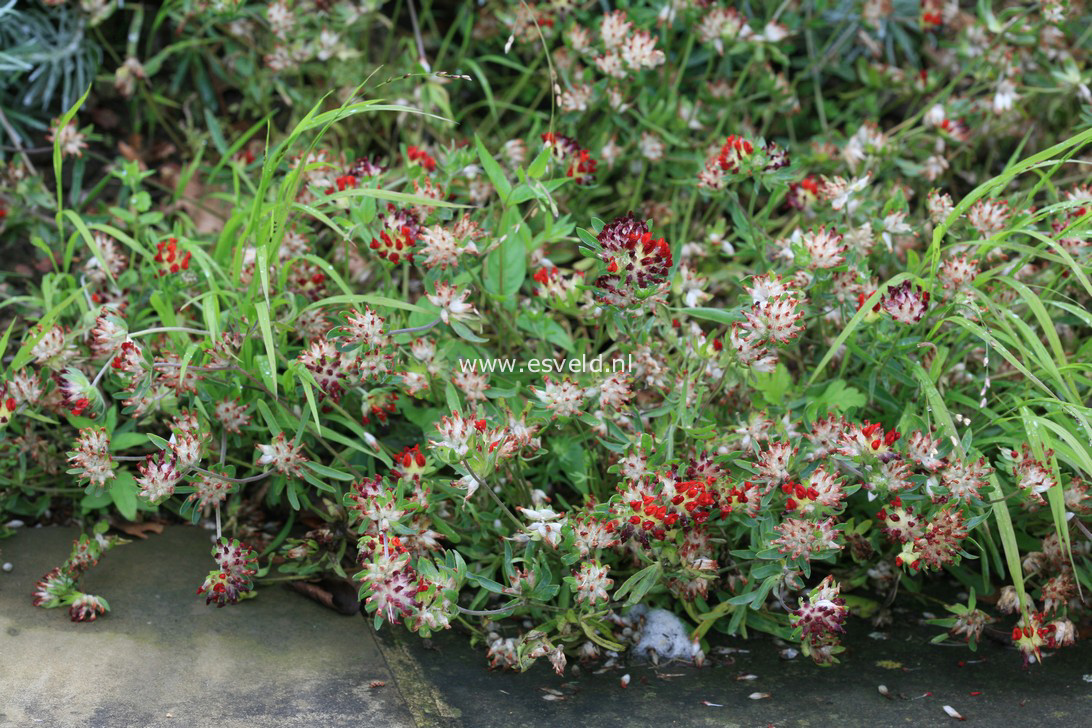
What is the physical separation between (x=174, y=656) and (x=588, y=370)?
858 mm

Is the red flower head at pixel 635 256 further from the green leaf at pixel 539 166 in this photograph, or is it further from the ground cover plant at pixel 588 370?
the green leaf at pixel 539 166

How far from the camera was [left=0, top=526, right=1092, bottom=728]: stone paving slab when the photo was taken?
5.02 feet

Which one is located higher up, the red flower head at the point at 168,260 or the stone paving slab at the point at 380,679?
the red flower head at the point at 168,260

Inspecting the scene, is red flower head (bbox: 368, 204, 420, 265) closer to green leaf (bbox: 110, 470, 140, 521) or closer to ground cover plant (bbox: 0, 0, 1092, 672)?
ground cover plant (bbox: 0, 0, 1092, 672)

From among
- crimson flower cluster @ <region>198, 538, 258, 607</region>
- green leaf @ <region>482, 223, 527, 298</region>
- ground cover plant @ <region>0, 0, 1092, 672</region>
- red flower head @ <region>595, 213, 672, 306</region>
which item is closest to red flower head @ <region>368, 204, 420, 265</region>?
ground cover plant @ <region>0, 0, 1092, 672</region>

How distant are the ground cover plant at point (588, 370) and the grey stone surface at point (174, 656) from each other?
2.6 inches

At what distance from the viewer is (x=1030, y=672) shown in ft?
5.61

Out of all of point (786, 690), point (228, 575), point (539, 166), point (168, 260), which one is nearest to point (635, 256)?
point (539, 166)

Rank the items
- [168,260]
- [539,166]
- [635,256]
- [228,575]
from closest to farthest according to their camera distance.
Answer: [635,256] → [228,575] → [539,166] → [168,260]

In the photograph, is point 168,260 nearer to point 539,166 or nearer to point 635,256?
point 539,166

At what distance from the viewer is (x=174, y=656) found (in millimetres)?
1646

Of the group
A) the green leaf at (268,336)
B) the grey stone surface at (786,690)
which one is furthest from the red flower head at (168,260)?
the grey stone surface at (786,690)

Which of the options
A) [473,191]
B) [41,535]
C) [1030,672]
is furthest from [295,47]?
[1030,672]

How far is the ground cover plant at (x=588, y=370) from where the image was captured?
5.32 feet
